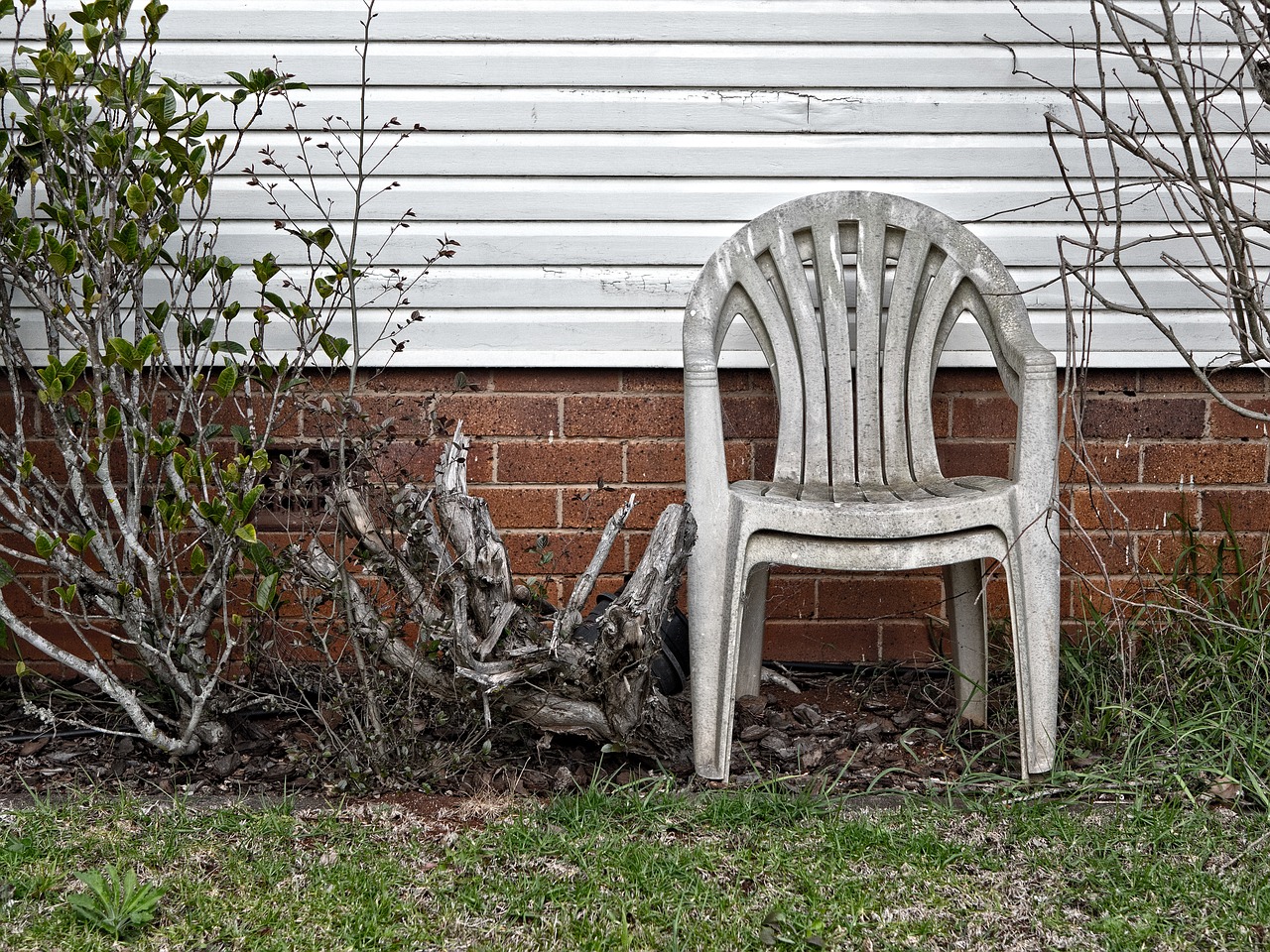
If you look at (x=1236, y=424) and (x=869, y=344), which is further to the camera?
(x=1236, y=424)

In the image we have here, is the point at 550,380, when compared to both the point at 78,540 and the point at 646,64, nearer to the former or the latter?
the point at 646,64

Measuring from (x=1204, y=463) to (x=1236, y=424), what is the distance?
5.5 inches

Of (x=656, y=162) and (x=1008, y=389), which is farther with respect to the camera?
(x=656, y=162)

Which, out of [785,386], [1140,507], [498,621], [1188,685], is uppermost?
[785,386]

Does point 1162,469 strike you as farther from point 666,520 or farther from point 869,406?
point 666,520

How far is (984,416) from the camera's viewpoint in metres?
3.06

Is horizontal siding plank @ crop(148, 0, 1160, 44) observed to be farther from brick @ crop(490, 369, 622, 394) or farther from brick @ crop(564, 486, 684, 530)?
brick @ crop(564, 486, 684, 530)

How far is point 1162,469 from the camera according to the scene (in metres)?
3.08

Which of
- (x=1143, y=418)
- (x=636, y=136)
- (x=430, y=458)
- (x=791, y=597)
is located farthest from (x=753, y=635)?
(x=636, y=136)

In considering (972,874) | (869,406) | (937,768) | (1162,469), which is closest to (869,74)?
(869,406)

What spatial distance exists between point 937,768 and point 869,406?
94 centimetres

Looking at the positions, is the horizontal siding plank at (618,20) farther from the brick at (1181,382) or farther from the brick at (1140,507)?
the brick at (1140,507)

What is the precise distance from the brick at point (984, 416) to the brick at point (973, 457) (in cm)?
3

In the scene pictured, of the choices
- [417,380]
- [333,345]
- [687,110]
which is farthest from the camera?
[417,380]
